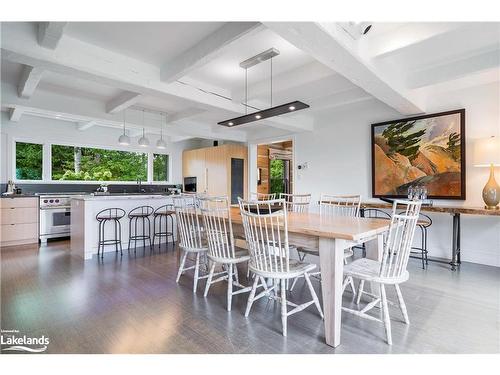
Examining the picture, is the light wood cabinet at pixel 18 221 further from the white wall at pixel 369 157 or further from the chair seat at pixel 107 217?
the white wall at pixel 369 157

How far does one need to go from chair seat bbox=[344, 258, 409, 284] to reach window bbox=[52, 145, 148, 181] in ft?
21.0

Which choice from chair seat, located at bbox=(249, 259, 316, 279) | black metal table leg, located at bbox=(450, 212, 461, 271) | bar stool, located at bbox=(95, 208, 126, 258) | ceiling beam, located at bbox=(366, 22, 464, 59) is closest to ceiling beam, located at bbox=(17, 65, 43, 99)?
bar stool, located at bbox=(95, 208, 126, 258)

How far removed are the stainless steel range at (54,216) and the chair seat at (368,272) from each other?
524 centimetres

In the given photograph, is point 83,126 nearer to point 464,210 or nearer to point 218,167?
point 218,167

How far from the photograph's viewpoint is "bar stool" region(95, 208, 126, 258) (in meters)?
4.34

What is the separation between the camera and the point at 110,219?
4.34m

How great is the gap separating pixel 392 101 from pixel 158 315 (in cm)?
369

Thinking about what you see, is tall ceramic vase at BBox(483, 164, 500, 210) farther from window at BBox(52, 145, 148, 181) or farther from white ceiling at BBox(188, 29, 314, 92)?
window at BBox(52, 145, 148, 181)

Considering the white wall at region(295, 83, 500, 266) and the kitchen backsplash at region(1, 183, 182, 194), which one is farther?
the kitchen backsplash at region(1, 183, 182, 194)

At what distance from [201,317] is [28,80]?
3.32 meters

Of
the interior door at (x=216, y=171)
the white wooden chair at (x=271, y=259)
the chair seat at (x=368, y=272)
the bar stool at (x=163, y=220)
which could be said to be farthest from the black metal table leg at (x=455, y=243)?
the interior door at (x=216, y=171)

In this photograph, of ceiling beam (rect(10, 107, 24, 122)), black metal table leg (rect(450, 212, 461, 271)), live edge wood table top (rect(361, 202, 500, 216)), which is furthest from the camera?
ceiling beam (rect(10, 107, 24, 122))

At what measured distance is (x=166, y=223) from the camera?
204 inches
